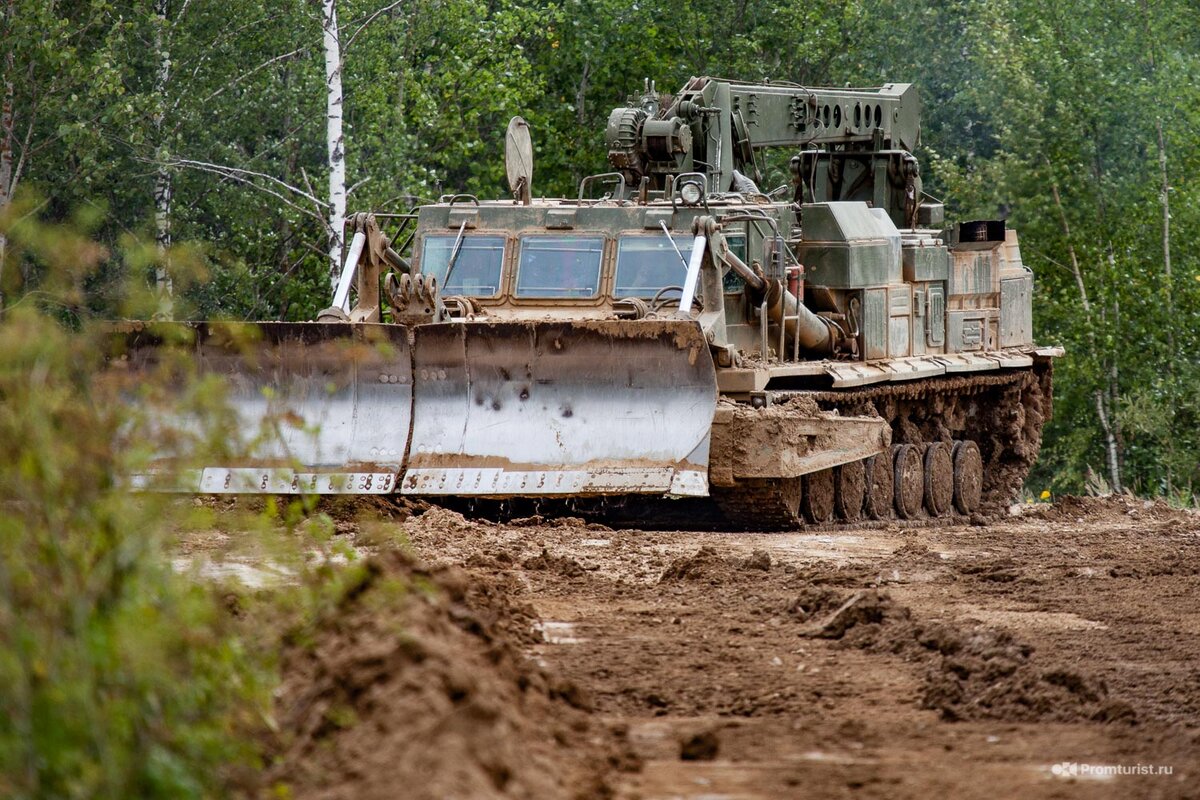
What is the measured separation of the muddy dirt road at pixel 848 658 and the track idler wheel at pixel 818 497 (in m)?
0.67

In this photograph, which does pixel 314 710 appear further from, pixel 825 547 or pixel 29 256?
pixel 29 256

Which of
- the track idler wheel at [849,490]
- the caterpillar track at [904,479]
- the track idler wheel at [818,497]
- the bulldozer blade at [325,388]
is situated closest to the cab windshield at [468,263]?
the bulldozer blade at [325,388]

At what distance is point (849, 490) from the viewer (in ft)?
47.9

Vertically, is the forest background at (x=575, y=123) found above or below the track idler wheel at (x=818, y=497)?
above

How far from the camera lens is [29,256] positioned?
71.6 feet

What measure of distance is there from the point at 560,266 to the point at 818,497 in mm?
2531

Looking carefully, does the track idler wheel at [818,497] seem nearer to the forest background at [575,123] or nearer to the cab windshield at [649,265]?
the cab windshield at [649,265]

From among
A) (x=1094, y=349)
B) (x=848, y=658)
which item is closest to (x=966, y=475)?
(x=848, y=658)

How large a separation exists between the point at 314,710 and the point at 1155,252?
78.8ft

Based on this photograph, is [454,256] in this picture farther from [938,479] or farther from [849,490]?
[938,479]

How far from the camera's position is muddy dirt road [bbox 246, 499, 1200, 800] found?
6.06 metres

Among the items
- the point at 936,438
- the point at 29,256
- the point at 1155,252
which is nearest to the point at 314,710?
the point at 936,438

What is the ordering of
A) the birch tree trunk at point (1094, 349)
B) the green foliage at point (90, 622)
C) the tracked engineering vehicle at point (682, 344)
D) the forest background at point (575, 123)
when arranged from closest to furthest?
1. the green foliage at point (90, 622)
2. the tracked engineering vehicle at point (682, 344)
3. the forest background at point (575, 123)
4. the birch tree trunk at point (1094, 349)

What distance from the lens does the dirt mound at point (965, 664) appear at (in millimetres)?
7082
